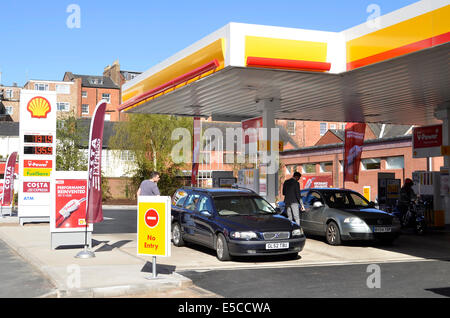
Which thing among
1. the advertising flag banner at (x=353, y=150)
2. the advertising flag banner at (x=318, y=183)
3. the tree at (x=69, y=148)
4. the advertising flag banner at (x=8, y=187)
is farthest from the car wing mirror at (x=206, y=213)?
the tree at (x=69, y=148)

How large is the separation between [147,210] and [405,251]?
7.39 m

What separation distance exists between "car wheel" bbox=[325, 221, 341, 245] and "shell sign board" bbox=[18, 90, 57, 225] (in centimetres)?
1184

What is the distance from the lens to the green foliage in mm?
42875

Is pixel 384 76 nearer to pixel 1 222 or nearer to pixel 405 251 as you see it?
pixel 405 251

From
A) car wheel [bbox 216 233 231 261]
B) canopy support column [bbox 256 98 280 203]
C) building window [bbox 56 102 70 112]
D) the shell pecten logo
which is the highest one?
building window [bbox 56 102 70 112]

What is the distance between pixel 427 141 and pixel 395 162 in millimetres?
14670

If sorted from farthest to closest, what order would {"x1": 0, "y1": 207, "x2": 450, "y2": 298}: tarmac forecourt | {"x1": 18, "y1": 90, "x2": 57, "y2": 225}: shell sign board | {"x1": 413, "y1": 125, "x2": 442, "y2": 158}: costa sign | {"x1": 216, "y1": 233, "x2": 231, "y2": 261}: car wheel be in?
{"x1": 18, "y1": 90, "x2": 57, "y2": 225}: shell sign board, {"x1": 413, "y1": 125, "x2": 442, "y2": 158}: costa sign, {"x1": 216, "y1": 233, "x2": 231, "y2": 261}: car wheel, {"x1": 0, "y1": 207, "x2": 450, "y2": 298}: tarmac forecourt

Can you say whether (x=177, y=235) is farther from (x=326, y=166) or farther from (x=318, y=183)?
(x=326, y=166)

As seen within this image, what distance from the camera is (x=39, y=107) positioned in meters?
21.5

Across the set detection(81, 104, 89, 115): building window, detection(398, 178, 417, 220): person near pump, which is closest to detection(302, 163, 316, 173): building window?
detection(398, 178, 417, 220): person near pump

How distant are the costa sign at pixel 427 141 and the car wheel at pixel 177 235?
11817mm

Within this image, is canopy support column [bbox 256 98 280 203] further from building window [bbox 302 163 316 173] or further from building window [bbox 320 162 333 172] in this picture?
building window [bbox 302 163 316 173]

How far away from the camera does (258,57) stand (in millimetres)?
13188
